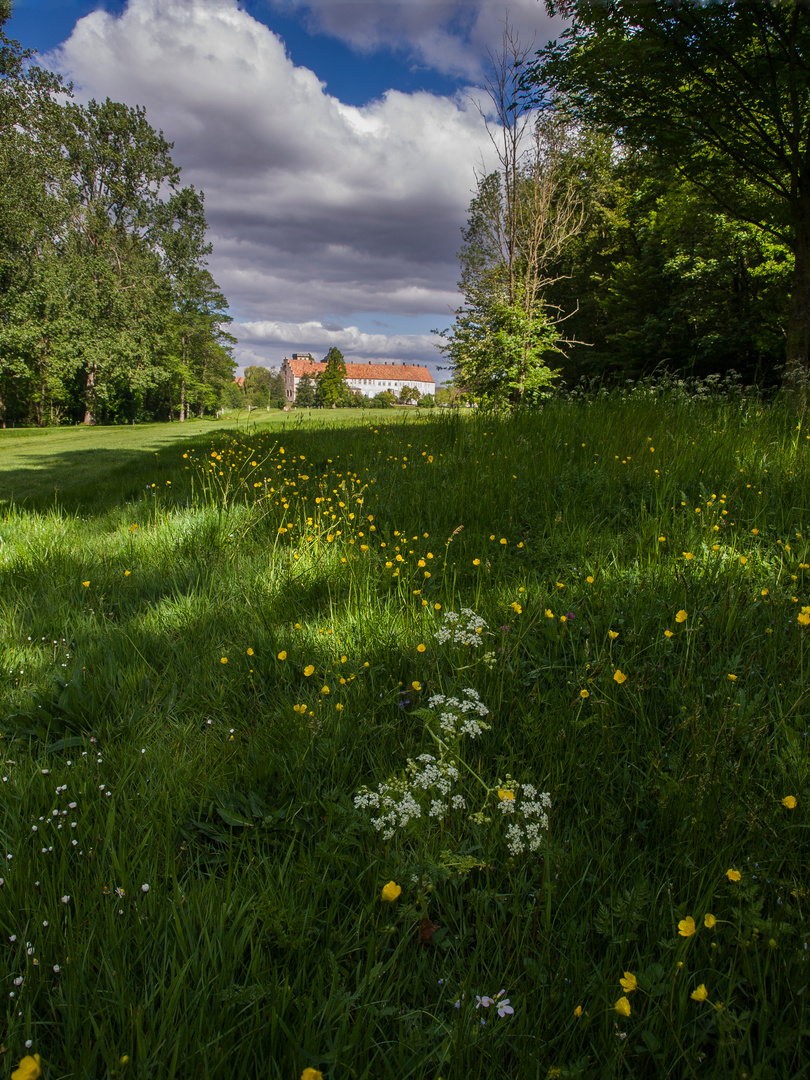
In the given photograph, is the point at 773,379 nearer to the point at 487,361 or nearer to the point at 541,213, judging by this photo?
the point at 541,213

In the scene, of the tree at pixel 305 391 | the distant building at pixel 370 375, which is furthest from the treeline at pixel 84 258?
the distant building at pixel 370 375

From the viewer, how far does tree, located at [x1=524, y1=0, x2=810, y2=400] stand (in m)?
6.81

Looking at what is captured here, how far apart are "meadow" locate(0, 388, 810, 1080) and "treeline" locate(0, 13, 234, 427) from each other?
28600mm

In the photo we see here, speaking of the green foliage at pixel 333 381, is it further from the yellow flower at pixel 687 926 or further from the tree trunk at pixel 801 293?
the yellow flower at pixel 687 926

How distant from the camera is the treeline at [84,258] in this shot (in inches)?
953

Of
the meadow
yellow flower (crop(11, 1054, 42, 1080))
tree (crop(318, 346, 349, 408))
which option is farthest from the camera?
tree (crop(318, 346, 349, 408))

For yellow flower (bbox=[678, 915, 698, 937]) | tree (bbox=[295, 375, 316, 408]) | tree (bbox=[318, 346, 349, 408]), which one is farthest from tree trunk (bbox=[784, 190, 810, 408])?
tree (bbox=[295, 375, 316, 408])

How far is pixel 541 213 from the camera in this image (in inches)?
441

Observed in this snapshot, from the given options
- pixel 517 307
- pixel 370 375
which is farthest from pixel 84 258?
pixel 370 375

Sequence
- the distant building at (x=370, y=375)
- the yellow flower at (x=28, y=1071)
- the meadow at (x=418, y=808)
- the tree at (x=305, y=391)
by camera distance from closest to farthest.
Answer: the yellow flower at (x=28, y=1071), the meadow at (x=418, y=808), the tree at (x=305, y=391), the distant building at (x=370, y=375)

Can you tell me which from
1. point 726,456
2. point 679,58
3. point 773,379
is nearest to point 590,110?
point 679,58

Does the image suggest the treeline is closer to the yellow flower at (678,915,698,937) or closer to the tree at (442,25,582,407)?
the tree at (442,25,582,407)

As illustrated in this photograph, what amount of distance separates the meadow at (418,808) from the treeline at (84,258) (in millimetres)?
28600

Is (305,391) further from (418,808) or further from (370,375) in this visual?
(418,808)
